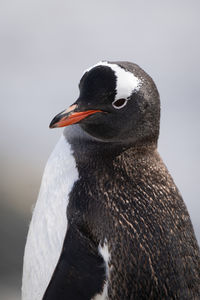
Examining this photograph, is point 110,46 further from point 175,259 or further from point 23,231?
point 175,259

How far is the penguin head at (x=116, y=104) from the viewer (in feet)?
6.80

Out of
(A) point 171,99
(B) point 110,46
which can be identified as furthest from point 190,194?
(B) point 110,46

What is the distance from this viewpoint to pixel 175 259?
6.79 ft

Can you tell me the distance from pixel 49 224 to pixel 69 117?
0.34 metres

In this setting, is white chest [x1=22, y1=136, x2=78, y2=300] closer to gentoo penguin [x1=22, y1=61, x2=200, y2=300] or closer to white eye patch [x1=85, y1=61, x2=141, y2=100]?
gentoo penguin [x1=22, y1=61, x2=200, y2=300]

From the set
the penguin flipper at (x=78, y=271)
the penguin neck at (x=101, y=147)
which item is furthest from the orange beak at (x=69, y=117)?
the penguin flipper at (x=78, y=271)

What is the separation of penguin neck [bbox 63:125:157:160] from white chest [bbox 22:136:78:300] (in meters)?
0.04

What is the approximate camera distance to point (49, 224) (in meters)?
2.15

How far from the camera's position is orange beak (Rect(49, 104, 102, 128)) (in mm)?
2057

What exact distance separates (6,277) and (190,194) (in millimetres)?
1780

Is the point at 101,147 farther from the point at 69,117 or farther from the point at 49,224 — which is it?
the point at 49,224

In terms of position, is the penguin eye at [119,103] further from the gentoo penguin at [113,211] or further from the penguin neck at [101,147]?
the penguin neck at [101,147]

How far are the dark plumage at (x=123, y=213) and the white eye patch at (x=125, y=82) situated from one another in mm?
12

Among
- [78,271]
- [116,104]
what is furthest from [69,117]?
[78,271]
